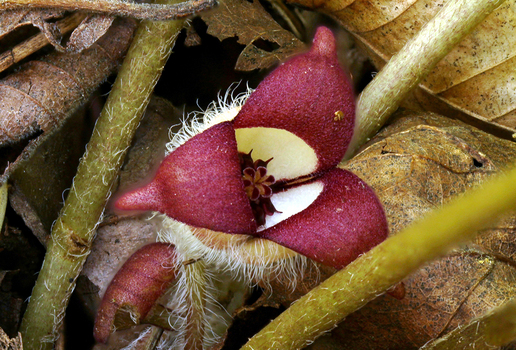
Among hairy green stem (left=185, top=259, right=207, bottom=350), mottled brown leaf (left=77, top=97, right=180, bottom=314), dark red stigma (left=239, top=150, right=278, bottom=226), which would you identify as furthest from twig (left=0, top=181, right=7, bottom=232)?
dark red stigma (left=239, top=150, right=278, bottom=226)

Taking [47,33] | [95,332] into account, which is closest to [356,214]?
[95,332]

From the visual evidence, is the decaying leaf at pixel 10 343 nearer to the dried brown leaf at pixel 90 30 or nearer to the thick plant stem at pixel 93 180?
the thick plant stem at pixel 93 180

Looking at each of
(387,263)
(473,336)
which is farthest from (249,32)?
(473,336)

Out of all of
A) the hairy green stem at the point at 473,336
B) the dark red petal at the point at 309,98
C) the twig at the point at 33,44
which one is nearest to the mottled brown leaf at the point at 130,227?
the twig at the point at 33,44

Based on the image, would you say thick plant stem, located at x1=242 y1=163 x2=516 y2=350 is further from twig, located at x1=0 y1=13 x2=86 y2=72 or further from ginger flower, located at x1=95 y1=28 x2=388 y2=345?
twig, located at x1=0 y1=13 x2=86 y2=72

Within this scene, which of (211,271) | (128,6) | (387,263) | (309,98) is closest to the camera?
(387,263)

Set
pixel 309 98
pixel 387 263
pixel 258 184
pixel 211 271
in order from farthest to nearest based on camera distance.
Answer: pixel 211 271 < pixel 258 184 < pixel 309 98 < pixel 387 263

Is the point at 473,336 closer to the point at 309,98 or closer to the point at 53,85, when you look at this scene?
the point at 309,98
